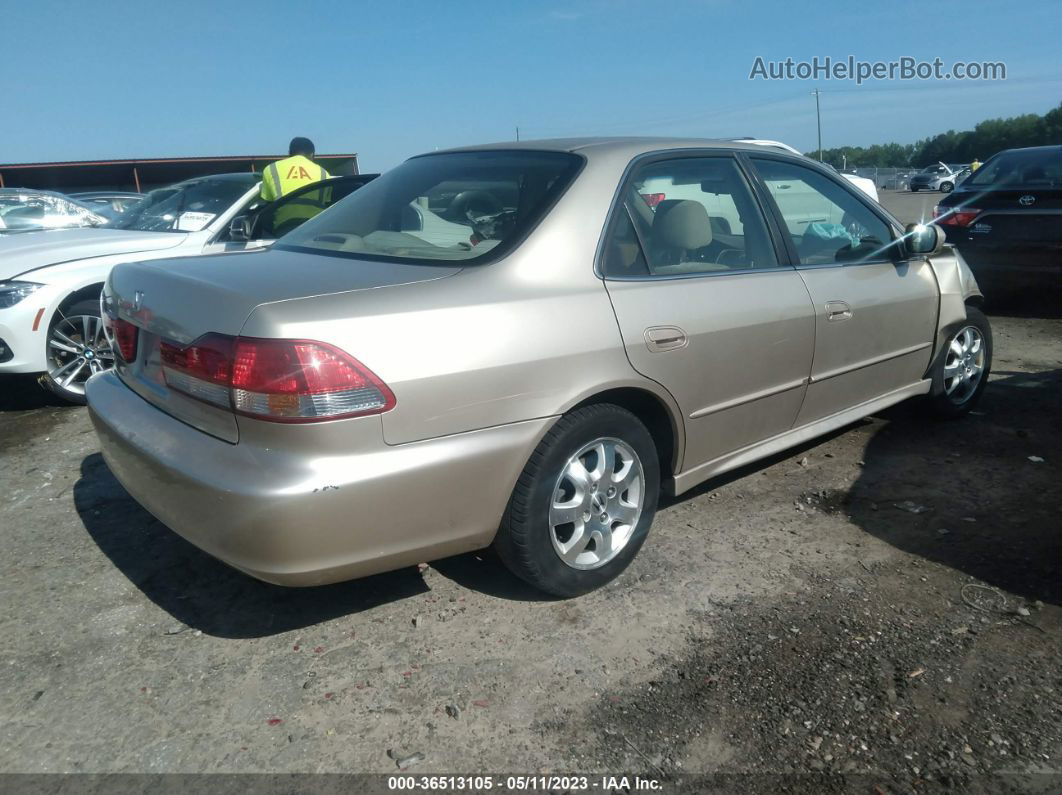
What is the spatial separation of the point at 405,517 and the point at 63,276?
13.5ft

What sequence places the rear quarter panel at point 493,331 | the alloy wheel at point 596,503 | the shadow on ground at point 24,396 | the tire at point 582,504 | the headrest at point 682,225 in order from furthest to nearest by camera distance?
the shadow on ground at point 24,396, the headrest at point 682,225, the alloy wheel at point 596,503, the tire at point 582,504, the rear quarter panel at point 493,331

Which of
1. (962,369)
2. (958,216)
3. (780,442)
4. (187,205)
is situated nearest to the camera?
(780,442)

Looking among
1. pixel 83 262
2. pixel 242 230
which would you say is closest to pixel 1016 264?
pixel 242 230

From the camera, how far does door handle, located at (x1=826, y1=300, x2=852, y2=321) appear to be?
3682 millimetres

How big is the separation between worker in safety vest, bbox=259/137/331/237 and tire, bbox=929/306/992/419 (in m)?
4.22

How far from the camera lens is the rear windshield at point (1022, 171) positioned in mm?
7633

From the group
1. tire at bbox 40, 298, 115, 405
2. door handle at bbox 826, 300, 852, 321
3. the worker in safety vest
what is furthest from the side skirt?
tire at bbox 40, 298, 115, 405

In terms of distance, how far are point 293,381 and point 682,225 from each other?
5.68 feet

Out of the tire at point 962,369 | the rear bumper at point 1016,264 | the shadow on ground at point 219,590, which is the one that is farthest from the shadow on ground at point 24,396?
the rear bumper at point 1016,264

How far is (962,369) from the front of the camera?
15.7ft

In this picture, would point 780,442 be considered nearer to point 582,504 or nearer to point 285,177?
point 582,504

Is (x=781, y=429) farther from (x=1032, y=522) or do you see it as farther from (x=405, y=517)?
(x=405, y=517)

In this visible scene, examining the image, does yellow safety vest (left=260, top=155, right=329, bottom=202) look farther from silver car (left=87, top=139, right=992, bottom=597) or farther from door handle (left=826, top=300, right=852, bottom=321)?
door handle (left=826, top=300, right=852, bottom=321)

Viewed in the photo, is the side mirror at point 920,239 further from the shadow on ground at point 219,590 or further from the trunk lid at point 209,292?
the shadow on ground at point 219,590
